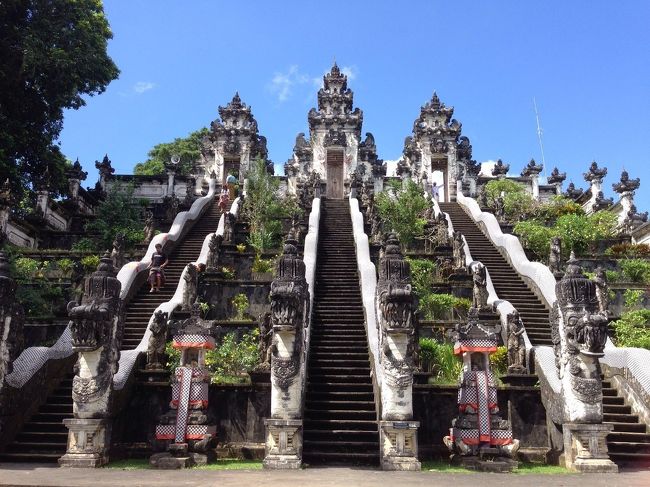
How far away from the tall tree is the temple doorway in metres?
15.1

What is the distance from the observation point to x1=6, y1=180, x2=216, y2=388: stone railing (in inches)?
378

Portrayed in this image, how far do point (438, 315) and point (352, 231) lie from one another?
716cm

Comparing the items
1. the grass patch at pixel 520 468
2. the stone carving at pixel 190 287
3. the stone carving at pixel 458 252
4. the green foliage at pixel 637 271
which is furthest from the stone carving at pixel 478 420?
the green foliage at pixel 637 271

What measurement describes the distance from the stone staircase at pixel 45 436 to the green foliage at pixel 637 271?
15.7 metres

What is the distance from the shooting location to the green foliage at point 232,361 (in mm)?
10763

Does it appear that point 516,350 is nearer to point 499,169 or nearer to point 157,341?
point 157,341

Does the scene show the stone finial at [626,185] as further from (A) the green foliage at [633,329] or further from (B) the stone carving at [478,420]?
(B) the stone carving at [478,420]

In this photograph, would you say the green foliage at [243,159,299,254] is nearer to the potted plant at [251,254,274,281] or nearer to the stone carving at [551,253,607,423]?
the potted plant at [251,254,274,281]

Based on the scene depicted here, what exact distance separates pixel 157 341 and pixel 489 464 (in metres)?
6.36

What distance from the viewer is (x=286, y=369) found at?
848cm

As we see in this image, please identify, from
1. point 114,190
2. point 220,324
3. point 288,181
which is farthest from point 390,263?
point 288,181

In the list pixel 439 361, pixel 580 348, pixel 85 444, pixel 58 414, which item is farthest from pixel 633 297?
pixel 58 414

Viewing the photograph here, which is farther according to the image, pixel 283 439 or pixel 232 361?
pixel 232 361

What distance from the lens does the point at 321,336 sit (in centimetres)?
1212
